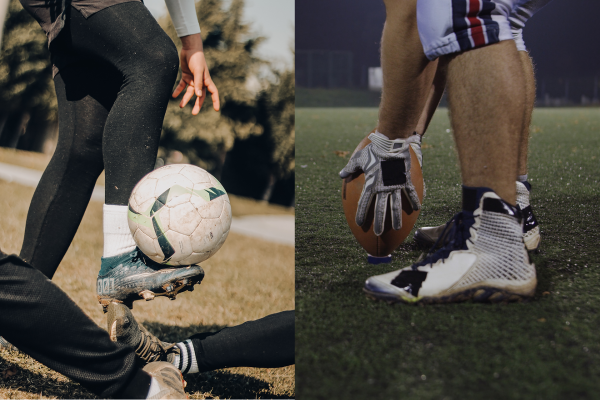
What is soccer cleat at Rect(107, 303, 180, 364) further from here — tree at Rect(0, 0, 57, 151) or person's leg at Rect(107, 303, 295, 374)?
tree at Rect(0, 0, 57, 151)

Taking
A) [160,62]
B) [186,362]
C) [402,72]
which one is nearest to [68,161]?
[160,62]

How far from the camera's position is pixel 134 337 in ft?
4.34

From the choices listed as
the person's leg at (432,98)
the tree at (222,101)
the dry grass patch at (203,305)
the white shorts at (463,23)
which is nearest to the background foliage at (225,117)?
the tree at (222,101)

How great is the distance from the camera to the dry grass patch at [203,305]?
142 centimetres

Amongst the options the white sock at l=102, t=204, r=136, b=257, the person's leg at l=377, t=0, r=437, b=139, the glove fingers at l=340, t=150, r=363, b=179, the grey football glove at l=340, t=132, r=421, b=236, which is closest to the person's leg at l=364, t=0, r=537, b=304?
A: the person's leg at l=377, t=0, r=437, b=139

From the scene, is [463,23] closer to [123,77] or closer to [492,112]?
[492,112]

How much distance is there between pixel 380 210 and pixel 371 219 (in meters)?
0.07

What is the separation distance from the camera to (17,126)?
17234 millimetres

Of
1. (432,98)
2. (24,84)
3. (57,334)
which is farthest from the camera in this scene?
(24,84)

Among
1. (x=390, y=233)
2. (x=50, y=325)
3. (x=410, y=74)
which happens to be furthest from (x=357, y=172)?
Result: (x=50, y=325)

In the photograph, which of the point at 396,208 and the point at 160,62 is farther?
the point at 396,208

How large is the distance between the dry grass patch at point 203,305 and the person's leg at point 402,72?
2.86 feet

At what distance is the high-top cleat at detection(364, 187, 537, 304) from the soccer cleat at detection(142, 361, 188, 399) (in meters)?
0.53

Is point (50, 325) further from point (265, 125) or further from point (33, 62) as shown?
point (265, 125)
